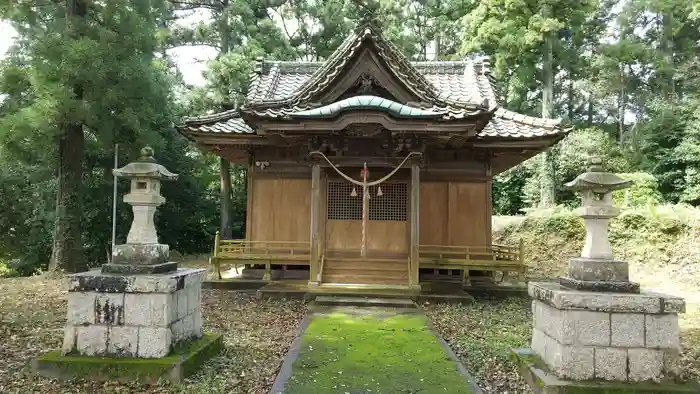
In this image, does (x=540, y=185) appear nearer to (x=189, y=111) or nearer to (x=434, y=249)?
(x=434, y=249)

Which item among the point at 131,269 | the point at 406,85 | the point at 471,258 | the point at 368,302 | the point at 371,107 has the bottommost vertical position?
the point at 368,302

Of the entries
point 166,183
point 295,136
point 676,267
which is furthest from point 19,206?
point 676,267

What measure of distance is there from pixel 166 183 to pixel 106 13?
10473 millimetres

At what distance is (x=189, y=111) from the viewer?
22266 millimetres

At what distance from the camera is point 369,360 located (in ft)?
19.3

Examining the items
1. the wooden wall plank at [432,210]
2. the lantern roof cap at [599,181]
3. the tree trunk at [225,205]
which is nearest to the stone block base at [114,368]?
the lantern roof cap at [599,181]

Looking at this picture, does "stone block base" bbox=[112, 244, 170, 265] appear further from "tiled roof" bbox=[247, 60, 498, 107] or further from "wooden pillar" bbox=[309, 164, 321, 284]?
"tiled roof" bbox=[247, 60, 498, 107]

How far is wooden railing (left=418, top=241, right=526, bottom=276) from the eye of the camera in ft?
34.7

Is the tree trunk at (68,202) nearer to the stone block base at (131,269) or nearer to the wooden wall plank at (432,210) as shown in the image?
the stone block base at (131,269)

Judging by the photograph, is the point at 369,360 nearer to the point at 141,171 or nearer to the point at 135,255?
the point at 135,255

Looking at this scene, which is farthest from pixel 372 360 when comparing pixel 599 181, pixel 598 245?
pixel 599 181

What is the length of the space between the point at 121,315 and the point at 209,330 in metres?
2.45

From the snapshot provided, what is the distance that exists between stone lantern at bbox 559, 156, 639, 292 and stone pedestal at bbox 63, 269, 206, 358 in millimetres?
4379

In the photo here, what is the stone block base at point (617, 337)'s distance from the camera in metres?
4.57
